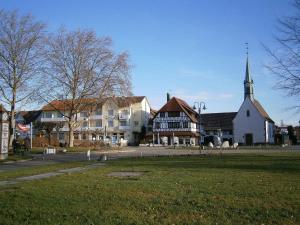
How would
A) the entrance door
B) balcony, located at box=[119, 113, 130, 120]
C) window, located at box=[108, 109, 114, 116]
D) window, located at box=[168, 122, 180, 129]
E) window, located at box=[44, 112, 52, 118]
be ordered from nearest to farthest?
the entrance door < window, located at box=[168, 122, 180, 129] < balcony, located at box=[119, 113, 130, 120] < window, located at box=[108, 109, 114, 116] < window, located at box=[44, 112, 52, 118]

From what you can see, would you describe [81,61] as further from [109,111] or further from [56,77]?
[109,111]

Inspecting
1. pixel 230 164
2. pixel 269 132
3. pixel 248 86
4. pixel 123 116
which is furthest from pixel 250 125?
pixel 230 164

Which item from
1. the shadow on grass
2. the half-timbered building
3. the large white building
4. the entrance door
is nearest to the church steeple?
the entrance door

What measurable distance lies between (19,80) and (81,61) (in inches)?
480

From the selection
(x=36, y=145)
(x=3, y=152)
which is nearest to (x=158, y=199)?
(x=3, y=152)

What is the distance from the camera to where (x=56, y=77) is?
58438 millimetres

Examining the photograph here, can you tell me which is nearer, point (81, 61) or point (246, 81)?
point (81, 61)

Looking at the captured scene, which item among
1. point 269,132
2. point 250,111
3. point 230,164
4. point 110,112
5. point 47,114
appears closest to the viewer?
point 230,164

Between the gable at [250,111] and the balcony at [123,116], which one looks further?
the balcony at [123,116]

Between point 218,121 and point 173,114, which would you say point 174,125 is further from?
point 218,121

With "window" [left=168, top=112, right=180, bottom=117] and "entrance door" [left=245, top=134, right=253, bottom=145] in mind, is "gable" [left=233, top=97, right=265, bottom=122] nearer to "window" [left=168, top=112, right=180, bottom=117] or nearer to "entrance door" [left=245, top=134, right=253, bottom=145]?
"entrance door" [left=245, top=134, right=253, bottom=145]

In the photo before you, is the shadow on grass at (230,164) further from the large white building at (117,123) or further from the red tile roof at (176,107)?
the large white building at (117,123)

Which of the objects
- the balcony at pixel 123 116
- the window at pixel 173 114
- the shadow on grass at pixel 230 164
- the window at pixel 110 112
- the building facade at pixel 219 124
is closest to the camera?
the shadow on grass at pixel 230 164

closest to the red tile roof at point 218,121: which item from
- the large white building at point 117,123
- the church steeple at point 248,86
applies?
the church steeple at point 248,86
